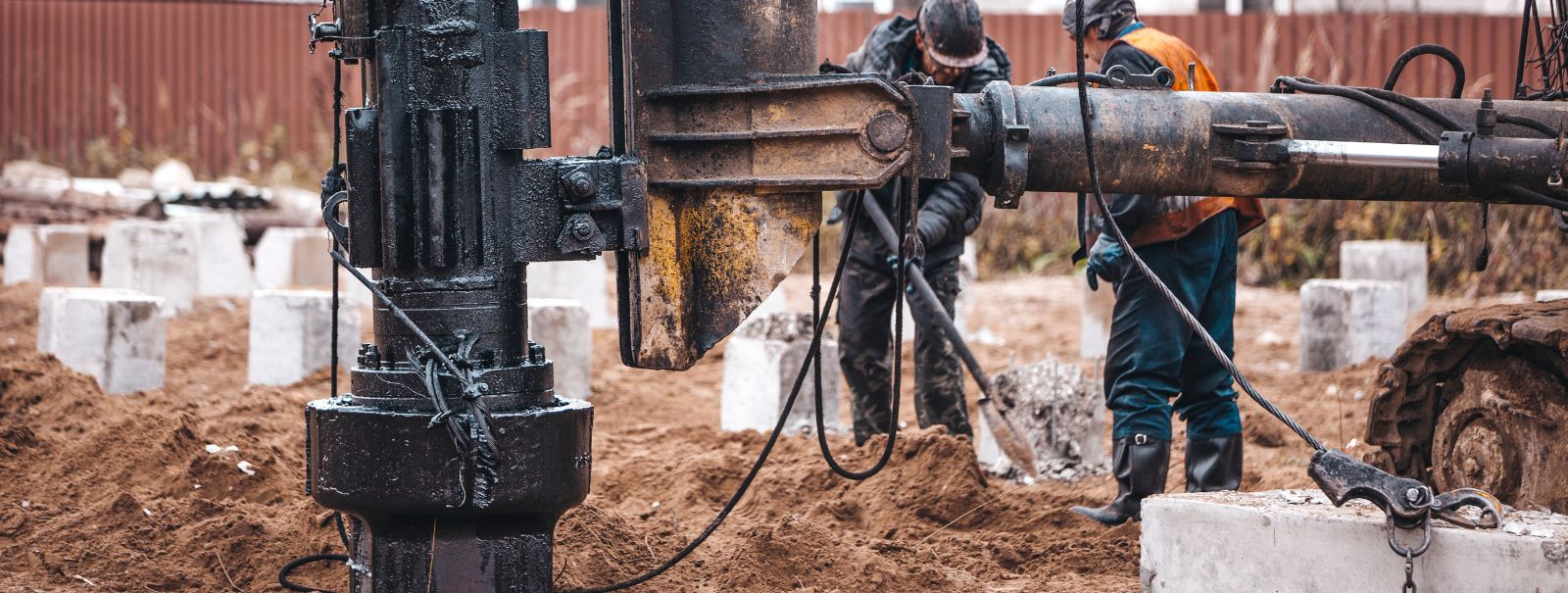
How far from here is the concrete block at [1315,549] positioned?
9.93 feet

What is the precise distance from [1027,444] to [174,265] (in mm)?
6124

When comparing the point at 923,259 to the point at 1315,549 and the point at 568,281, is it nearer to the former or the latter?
the point at 1315,549

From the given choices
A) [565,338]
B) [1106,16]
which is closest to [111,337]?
[565,338]

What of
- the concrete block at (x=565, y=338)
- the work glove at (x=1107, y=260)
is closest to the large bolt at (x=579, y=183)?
the work glove at (x=1107, y=260)

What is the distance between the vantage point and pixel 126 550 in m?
4.10

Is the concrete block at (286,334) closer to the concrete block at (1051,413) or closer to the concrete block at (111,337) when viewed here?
the concrete block at (111,337)

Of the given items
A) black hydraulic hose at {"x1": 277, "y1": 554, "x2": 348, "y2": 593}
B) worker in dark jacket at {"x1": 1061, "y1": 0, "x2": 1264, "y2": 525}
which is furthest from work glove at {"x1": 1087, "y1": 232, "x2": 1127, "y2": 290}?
black hydraulic hose at {"x1": 277, "y1": 554, "x2": 348, "y2": 593}

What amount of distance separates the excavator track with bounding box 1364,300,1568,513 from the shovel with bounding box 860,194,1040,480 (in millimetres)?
1542

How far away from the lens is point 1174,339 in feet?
15.5

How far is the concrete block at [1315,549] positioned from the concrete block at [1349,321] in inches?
203

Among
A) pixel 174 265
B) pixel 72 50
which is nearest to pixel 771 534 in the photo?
pixel 174 265

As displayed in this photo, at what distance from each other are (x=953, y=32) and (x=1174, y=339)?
1641 millimetres

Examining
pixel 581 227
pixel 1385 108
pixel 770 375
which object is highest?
pixel 1385 108

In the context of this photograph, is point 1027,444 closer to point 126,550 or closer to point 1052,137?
point 1052,137
